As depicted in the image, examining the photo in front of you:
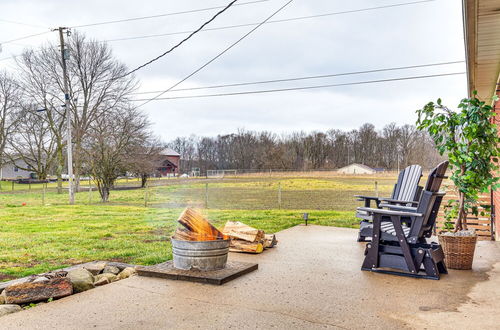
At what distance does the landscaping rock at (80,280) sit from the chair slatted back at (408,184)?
3.32 metres

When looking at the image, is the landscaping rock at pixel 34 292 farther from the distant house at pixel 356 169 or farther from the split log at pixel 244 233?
the distant house at pixel 356 169

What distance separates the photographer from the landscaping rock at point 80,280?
2.95 meters

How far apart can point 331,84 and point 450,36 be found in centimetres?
486

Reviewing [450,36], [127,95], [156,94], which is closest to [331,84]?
[450,36]

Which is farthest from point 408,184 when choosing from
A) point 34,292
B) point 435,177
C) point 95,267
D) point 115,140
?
point 115,140

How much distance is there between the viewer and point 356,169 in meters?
25.1

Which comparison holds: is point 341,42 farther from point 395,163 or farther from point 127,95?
point 395,163

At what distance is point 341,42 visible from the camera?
12.3 m

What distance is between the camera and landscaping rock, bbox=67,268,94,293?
9.67 feet

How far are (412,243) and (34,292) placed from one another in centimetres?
297

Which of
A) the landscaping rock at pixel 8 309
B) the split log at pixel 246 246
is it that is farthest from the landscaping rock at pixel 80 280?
the split log at pixel 246 246

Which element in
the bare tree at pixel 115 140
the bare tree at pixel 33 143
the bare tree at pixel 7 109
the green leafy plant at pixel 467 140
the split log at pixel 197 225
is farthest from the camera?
the bare tree at pixel 7 109

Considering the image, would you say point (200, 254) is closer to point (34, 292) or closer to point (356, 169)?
point (34, 292)

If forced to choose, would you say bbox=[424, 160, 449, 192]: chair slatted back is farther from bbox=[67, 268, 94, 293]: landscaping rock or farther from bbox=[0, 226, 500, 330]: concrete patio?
bbox=[67, 268, 94, 293]: landscaping rock
